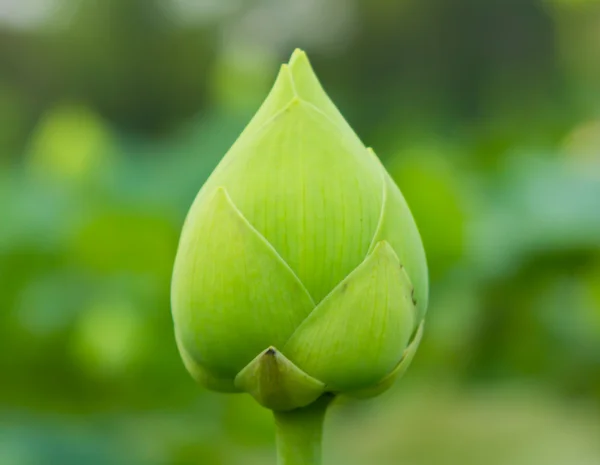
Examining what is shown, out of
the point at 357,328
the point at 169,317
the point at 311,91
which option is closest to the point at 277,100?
the point at 311,91

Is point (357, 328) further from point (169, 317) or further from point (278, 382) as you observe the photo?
point (169, 317)

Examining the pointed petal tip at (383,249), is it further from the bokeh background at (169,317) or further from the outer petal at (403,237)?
the bokeh background at (169,317)

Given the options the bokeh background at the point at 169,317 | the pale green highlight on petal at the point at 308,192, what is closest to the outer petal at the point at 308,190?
the pale green highlight on petal at the point at 308,192

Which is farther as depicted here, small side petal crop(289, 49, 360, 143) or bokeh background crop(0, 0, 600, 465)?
bokeh background crop(0, 0, 600, 465)

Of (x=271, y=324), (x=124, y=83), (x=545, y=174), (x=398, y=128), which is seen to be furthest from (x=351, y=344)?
(x=124, y=83)

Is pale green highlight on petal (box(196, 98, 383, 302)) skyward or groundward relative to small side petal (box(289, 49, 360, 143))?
groundward

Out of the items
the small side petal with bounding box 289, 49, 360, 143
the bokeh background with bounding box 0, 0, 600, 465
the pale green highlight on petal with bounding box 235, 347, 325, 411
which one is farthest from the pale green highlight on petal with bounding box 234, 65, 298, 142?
the bokeh background with bounding box 0, 0, 600, 465

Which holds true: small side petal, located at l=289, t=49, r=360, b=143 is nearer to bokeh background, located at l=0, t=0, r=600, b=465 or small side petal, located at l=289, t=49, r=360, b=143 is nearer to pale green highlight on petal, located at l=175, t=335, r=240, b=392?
pale green highlight on petal, located at l=175, t=335, r=240, b=392

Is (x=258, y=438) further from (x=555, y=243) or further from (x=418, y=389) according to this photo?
(x=555, y=243)
